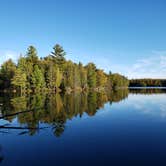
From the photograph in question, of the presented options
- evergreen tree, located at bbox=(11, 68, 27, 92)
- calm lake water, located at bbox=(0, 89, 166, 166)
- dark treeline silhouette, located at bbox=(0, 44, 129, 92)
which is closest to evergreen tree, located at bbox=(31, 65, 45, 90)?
dark treeline silhouette, located at bbox=(0, 44, 129, 92)

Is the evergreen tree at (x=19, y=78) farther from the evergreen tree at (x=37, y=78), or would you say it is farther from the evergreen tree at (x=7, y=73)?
the evergreen tree at (x=7, y=73)

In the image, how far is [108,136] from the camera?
19797 millimetres

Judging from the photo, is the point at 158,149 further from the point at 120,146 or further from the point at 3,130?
the point at 3,130

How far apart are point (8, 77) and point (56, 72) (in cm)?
1827

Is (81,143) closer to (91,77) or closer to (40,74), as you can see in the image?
(40,74)

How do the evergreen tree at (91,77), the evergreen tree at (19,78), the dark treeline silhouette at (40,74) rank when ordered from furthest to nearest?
the evergreen tree at (91,77), the dark treeline silhouette at (40,74), the evergreen tree at (19,78)

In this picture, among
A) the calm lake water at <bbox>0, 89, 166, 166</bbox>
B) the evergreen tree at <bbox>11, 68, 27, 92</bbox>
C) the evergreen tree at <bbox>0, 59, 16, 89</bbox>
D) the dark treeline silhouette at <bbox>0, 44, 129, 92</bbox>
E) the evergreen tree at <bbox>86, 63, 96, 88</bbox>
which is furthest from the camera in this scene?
the evergreen tree at <bbox>86, 63, 96, 88</bbox>

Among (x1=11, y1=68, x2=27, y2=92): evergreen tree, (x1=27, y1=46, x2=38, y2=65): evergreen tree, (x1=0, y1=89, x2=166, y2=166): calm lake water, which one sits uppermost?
(x1=27, y1=46, x2=38, y2=65): evergreen tree

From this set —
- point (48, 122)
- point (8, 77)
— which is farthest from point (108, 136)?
point (8, 77)

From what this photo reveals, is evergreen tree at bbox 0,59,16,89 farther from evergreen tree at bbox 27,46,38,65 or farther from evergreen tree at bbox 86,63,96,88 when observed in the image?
evergreen tree at bbox 86,63,96,88

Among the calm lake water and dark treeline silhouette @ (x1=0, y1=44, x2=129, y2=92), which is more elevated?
dark treeline silhouette @ (x1=0, y1=44, x2=129, y2=92)

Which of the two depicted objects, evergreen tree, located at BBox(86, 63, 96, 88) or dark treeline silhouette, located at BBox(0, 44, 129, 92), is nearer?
dark treeline silhouette, located at BBox(0, 44, 129, 92)

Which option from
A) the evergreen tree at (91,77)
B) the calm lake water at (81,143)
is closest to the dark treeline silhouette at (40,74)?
the evergreen tree at (91,77)

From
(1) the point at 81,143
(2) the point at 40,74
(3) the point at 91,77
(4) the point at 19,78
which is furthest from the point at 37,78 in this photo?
(1) the point at 81,143
